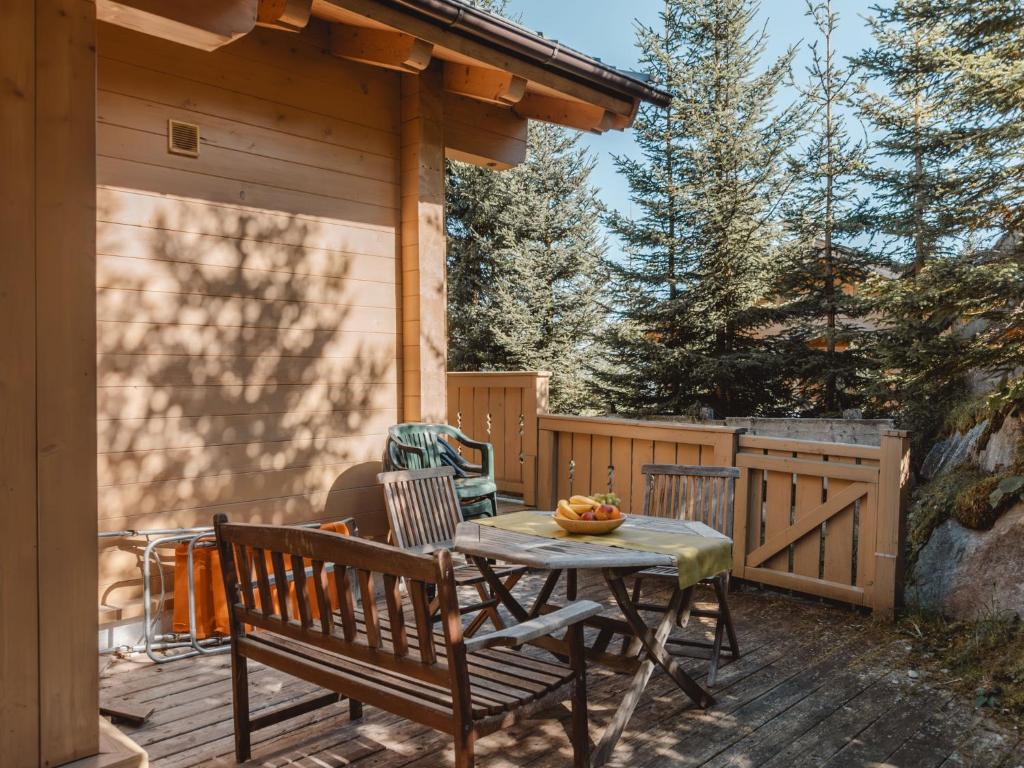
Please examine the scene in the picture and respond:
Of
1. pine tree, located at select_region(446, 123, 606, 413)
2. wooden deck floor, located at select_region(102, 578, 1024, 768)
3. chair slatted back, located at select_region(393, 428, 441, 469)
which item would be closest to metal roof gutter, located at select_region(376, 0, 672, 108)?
chair slatted back, located at select_region(393, 428, 441, 469)

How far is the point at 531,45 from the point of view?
450 centimetres

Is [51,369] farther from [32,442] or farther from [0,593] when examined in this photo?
[0,593]

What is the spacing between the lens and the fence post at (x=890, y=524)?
4023 mm

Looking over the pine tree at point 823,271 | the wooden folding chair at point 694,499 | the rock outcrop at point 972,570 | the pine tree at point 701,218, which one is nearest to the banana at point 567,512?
the wooden folding chair at point 694,499

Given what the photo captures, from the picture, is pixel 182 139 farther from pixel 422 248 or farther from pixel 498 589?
pixel 498 589

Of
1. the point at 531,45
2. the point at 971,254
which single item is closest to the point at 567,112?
the point at 531,45

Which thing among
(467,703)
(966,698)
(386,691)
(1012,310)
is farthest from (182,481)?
(1012,310)

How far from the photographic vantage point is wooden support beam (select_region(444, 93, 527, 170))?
17.5 feet

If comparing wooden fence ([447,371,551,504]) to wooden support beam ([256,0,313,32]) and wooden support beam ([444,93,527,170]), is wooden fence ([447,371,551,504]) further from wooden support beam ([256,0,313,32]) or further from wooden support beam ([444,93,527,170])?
wooden support beam ([256,0,313,32])

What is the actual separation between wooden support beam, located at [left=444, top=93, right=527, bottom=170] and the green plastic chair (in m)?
2.09

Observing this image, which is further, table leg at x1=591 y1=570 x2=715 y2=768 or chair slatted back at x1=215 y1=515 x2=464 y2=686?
table leg at x1=591 y1=570 x2=715 y2=768

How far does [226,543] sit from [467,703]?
1070 mm

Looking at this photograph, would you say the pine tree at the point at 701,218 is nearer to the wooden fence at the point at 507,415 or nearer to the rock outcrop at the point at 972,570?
the wooden fence at the point at 507,415

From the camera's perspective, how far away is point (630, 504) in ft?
17.4
